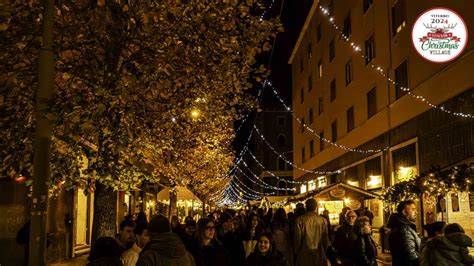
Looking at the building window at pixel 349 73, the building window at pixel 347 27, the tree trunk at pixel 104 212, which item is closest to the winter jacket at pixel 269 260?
the tree trunk at pixel 104 212

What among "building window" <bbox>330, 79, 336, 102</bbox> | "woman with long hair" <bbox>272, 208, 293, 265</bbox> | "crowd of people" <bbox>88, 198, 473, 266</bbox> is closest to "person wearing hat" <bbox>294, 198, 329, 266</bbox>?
"crowd of people" <bbox>88, 198, 473, 266</bbox>

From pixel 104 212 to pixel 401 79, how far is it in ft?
46.6

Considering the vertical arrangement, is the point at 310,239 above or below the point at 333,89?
below

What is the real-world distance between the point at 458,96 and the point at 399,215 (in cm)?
840

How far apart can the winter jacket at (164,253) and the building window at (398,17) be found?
17146mm

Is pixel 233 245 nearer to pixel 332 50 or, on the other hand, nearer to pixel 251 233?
pixel 251 233

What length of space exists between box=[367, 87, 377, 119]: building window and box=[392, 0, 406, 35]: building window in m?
3.60

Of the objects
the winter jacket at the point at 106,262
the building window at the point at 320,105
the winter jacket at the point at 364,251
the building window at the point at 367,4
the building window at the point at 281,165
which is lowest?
the winter jacket at the point at 364,251

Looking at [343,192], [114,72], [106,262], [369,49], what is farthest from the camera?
[369,49]

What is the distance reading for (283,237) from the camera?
34.4 ft

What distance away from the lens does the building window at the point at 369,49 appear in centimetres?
2466

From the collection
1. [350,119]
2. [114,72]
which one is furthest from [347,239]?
[350,119]

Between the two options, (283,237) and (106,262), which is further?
(283,237)

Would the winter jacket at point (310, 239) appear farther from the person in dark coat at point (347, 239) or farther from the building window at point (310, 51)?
the building window at point (310, 51)
